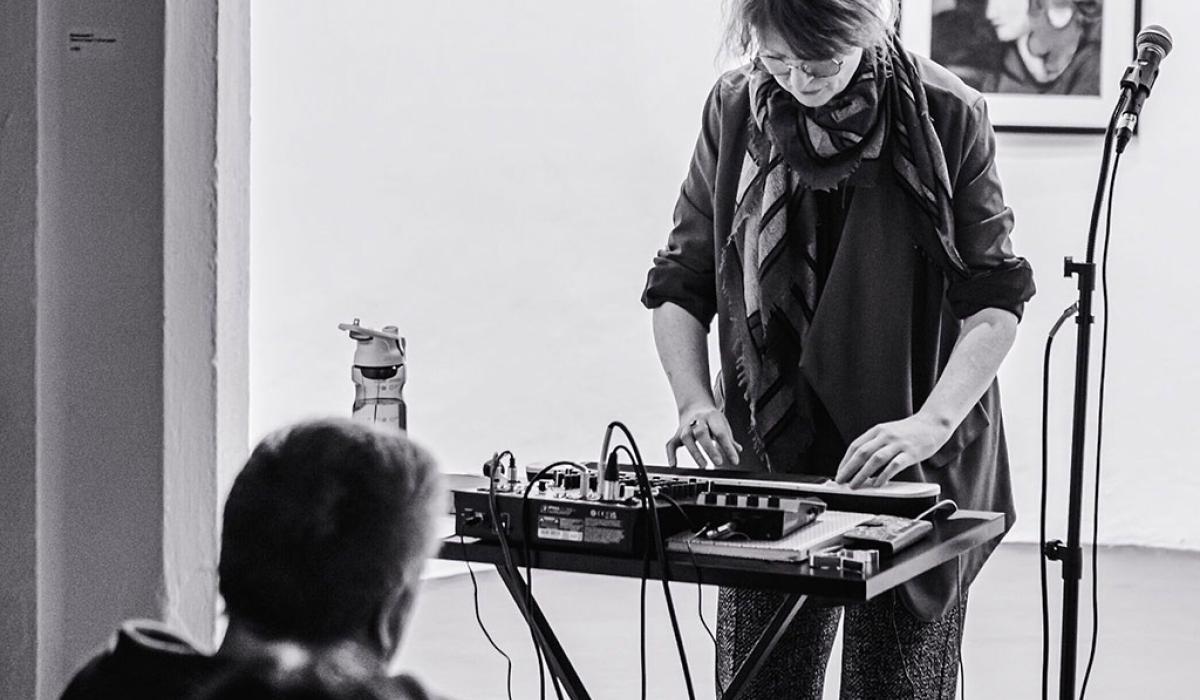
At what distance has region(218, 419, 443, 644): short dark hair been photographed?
91 centimetres

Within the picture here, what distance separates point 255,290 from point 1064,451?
106 inches

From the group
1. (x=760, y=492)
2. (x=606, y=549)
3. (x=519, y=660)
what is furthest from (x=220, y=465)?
(x=519, y=660)

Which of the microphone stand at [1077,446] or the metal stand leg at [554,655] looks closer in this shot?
the metal stand leg at [554,655]

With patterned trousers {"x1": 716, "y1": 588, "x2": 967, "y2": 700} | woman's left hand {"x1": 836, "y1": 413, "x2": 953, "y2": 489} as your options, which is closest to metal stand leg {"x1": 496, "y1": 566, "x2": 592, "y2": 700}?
patterned trousers {"x1": 716, "y1": 588, "x2": 967, "y2": 700}

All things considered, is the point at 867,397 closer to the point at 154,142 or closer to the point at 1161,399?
the point at 154,142

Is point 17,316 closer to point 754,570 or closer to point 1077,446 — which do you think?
point 754,570

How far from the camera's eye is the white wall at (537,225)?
454 cm

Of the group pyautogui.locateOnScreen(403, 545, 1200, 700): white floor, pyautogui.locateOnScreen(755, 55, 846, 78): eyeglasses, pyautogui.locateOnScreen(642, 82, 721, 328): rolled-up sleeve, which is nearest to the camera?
pyautogui.locateOnScreen(755, 55, 846, 78): eyeglasses

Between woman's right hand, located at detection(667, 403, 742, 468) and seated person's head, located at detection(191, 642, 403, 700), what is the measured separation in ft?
3.04

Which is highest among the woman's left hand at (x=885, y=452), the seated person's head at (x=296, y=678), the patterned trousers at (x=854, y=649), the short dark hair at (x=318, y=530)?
the short dark hair at (x=318, y=530)

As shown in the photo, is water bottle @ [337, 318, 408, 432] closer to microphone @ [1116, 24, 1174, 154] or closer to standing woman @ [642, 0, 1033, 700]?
standing woman @ [642, 0, 1033, 700]

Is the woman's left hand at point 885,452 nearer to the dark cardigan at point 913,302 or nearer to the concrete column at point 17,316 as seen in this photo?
the dark cardigan at point 913,302

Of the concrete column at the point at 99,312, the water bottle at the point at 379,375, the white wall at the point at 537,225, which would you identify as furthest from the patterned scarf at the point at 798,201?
the white wall at the point at 537,225

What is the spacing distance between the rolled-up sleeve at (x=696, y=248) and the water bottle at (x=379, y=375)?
398 mm
